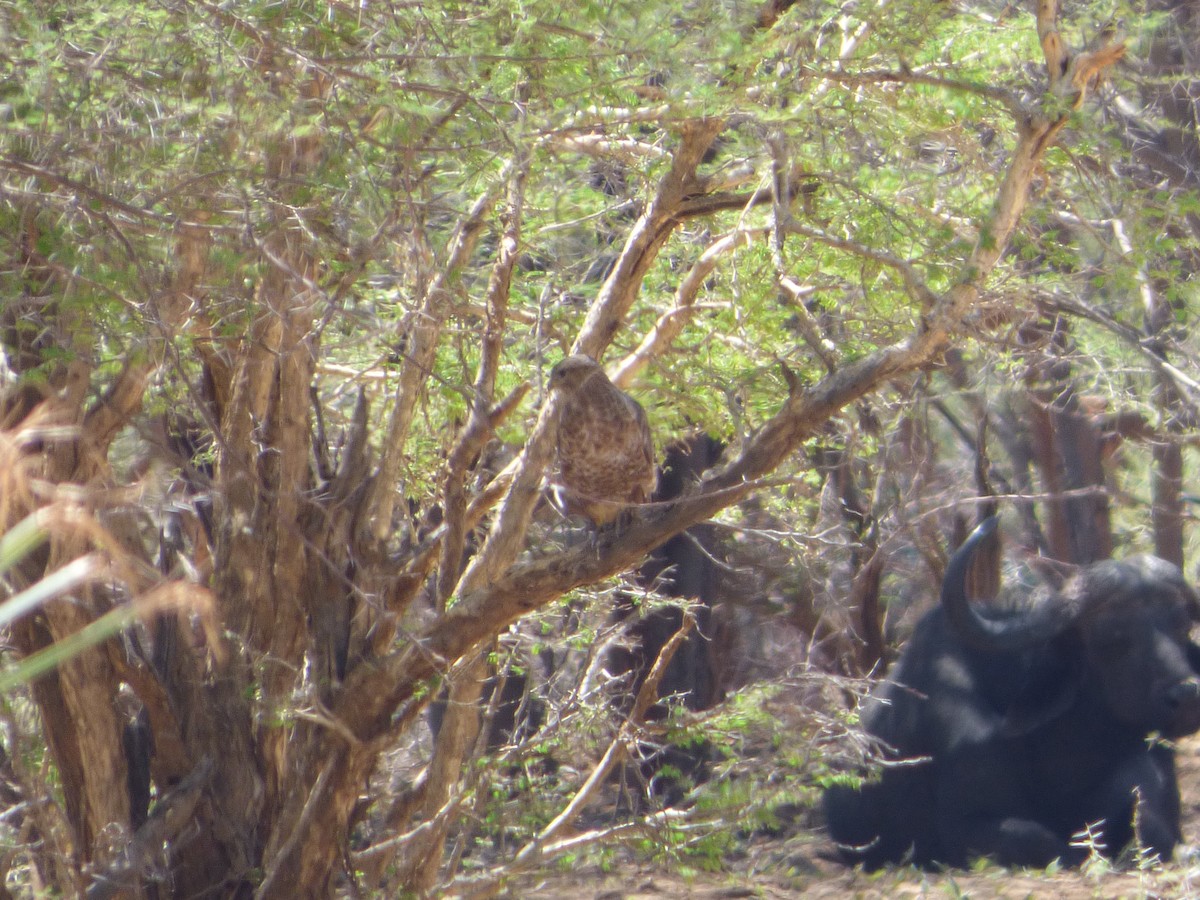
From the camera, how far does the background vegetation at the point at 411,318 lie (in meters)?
3.47

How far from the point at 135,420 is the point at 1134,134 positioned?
7035 millimetres

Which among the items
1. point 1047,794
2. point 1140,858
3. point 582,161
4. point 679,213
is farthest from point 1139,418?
point 679,213

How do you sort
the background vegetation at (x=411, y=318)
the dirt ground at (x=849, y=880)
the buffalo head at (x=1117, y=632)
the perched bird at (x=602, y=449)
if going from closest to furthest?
the background vegetation at (x=411, y=318) < the perched bird at (x=602, y=449) < the dirt ground at (x=849, y=880) < the buffalo head at (x=1117, y=632)

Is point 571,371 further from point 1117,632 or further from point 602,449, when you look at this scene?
point 1117,632

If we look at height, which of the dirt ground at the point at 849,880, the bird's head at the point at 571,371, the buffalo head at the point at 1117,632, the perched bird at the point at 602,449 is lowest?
the dirt ground at the point at 849,880

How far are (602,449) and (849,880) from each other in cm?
302

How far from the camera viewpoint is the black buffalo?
606 centimetres

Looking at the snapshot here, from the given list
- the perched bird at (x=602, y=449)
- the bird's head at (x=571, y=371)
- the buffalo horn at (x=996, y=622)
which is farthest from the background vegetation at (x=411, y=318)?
the buffalo horn at (x=996, y=622)

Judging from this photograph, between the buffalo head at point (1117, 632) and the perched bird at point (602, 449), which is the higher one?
the perched bird at point (602, 449)

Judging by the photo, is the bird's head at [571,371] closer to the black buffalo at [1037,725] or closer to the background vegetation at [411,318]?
the background vegetation at [411,318]

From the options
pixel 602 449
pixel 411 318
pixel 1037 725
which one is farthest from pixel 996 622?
pixel 411 318

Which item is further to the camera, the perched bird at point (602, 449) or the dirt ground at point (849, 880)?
the dirt ground at point (849, 880)

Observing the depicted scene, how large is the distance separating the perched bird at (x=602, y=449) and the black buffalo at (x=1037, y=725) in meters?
1.86

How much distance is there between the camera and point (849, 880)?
663 cm
